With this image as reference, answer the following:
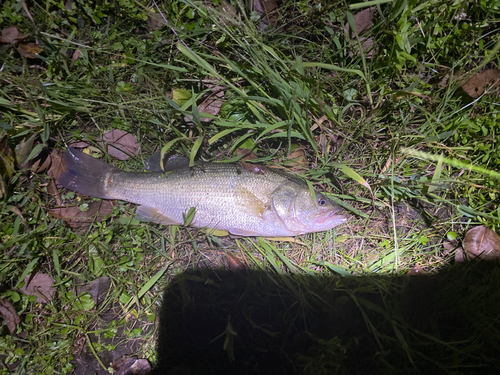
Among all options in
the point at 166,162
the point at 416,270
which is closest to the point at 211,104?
the point at 166,162

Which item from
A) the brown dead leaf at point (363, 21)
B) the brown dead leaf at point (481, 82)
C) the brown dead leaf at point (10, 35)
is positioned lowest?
the brown dead leaf at point (10, 35)

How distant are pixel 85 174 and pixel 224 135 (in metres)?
1.72

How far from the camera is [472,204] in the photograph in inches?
114

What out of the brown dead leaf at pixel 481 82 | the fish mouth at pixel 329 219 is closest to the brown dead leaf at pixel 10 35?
the fish mouth at pixel 329 219

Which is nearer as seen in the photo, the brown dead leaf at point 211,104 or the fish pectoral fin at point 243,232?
the fish pectoral fin at point 243,232

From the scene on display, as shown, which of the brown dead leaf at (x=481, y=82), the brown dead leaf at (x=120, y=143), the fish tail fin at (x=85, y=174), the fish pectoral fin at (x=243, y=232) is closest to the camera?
the brown dead leaf at (x=481, y=82)

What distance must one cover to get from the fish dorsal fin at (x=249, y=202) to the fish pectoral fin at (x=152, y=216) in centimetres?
79

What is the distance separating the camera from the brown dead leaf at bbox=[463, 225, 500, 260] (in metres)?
2.80

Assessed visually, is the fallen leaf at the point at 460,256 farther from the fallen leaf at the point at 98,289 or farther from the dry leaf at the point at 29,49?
the dry leaf at the point at 29,49

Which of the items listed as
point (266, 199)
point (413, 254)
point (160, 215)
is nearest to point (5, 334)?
point (160, 215)

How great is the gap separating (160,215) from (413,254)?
9.64 ft

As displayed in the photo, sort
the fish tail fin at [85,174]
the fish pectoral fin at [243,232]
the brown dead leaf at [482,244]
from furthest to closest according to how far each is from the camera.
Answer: the fish tail fin at [85,174], the fish pectoral fin at [243,232], the brown dead leaf at [482,244]

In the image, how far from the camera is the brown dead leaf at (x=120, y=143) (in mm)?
3180

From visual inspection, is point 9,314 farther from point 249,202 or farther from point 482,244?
point 482,244
